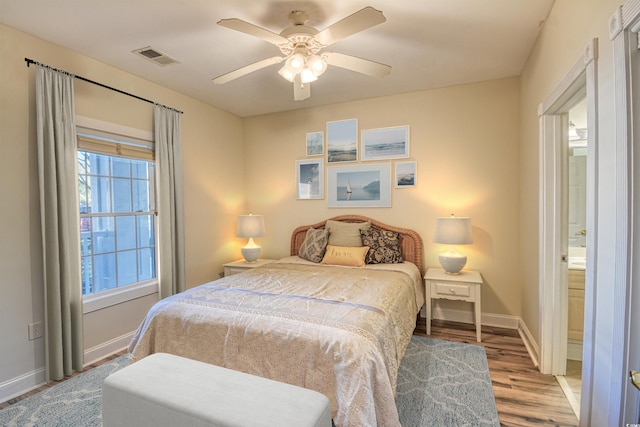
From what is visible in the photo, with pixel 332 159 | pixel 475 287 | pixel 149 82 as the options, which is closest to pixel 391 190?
pixel 332 159

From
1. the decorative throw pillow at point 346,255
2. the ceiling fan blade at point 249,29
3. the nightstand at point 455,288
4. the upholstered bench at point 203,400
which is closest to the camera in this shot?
the upholstered bench at point 203,400

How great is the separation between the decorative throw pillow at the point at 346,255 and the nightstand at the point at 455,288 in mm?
707

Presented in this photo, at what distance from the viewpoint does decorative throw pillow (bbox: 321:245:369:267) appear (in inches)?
131

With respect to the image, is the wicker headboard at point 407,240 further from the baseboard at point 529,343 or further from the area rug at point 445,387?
the baseboard at point 529,343

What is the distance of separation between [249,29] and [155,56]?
1.31 metres

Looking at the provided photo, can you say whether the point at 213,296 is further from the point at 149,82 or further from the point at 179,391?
the point at 149,82

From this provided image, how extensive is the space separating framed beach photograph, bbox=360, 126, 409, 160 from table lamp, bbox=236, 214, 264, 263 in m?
1.60

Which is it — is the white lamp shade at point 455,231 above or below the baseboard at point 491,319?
above

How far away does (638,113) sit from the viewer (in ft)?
3.85

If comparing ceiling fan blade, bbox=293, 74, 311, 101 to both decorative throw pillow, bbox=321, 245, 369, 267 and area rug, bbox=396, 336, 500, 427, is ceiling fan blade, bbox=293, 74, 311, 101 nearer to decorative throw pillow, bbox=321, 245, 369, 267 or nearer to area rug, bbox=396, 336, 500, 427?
decorative throw pillow, bbox=321, 245, 369, 267

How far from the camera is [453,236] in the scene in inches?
122

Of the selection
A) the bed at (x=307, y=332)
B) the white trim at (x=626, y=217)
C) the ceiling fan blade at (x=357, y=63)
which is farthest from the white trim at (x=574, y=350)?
the ceiling fan blade at (x=357, y=63)

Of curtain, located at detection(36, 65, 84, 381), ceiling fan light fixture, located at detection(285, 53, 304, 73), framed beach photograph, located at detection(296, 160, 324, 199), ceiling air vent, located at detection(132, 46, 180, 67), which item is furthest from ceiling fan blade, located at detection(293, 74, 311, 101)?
curtain, located at detection(36, 65, 84, 381)

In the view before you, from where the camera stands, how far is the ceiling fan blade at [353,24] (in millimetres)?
1660
